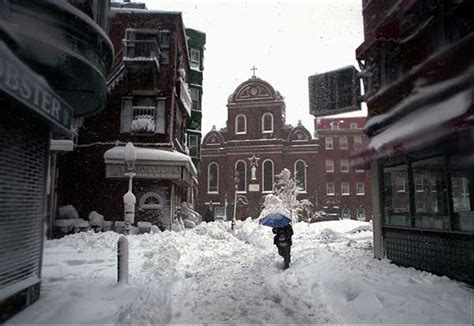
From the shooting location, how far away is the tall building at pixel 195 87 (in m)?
28.2

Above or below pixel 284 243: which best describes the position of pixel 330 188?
above

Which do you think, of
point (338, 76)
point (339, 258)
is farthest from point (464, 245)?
point (338, 76)

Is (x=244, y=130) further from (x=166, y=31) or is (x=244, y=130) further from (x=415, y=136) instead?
(x=415, y=136)

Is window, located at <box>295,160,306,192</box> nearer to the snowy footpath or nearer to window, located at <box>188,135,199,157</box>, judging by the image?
window, located at <box>188,135,199,157</box>

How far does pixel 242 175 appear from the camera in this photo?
44969 mm

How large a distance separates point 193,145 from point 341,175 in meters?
25.0

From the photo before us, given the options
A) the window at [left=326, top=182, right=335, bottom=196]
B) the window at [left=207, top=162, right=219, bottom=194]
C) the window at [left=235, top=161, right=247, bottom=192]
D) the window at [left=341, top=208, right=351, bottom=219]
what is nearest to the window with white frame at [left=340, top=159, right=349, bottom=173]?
the window at [left=326, top=182, right=335, bottom=196]

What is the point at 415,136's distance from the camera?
762 cm

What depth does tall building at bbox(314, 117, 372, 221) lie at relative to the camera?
45.2m

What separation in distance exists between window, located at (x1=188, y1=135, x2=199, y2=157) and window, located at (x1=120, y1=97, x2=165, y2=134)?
8014 mm

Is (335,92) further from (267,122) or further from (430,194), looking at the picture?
(267,122)

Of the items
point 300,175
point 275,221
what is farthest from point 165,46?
point 300,175

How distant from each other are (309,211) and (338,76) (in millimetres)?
30504

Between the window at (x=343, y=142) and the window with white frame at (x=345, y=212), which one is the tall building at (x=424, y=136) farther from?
the window at (x=343, y=142)
